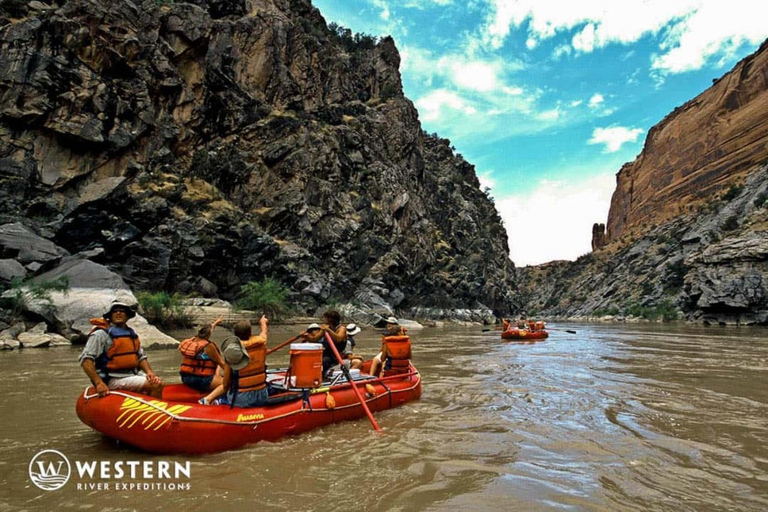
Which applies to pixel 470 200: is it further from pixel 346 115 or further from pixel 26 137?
pixel 26 137

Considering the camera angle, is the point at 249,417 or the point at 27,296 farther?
the point at 27,296

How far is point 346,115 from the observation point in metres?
54.9

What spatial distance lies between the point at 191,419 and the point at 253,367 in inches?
39.3

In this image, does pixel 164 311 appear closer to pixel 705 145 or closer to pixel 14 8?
pixel 14 8

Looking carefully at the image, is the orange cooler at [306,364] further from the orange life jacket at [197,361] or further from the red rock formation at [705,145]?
the red rock formation at [705,145]

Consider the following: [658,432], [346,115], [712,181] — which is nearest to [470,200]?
[346,115]

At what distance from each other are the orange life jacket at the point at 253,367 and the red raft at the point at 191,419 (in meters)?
0.29

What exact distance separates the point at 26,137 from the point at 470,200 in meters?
71.9

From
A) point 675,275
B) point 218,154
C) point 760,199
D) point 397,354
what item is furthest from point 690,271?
point 397,354

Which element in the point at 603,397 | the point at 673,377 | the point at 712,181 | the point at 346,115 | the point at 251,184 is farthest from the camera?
the point at 712,181

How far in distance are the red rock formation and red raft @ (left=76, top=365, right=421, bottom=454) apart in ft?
318

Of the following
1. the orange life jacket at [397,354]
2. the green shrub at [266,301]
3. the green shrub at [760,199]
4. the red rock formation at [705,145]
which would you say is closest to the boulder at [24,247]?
the green shrub at [266,301]

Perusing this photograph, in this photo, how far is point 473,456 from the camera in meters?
5.02

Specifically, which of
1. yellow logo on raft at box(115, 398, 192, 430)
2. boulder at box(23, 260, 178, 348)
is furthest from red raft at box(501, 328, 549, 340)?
yellow logo on raft at box(115, 398, 192, 430)
